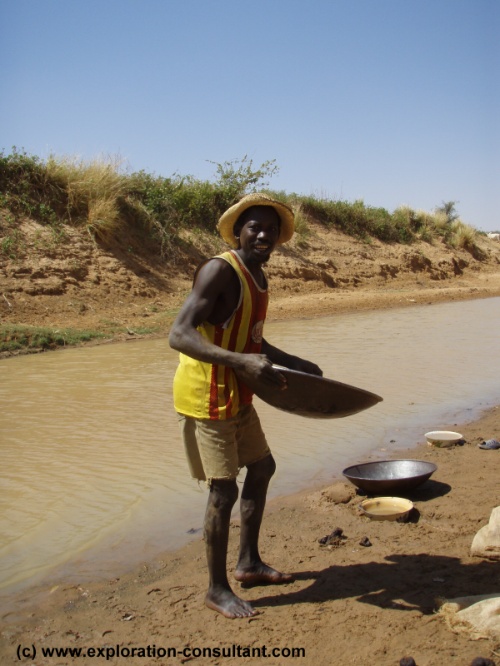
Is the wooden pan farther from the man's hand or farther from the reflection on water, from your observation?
the reflection on water

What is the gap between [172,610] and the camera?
278cm

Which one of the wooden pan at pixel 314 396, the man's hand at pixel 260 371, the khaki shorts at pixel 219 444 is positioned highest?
the man's hand at pixel 260 371

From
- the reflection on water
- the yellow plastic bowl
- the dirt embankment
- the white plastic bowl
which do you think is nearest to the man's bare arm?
the reflection on water

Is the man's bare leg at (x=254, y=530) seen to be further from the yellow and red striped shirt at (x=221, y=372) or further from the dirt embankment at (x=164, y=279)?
the dirt embankment at (x=164, y=279)

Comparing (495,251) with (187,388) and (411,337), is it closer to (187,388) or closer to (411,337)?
(411,337)

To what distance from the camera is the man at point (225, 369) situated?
8.64ft

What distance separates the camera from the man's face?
112 inches

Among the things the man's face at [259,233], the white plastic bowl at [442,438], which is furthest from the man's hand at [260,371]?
the white plastic bowl at [442,438]

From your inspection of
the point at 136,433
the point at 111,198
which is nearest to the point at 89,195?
the point at 111,198

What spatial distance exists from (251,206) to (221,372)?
72 centimetres

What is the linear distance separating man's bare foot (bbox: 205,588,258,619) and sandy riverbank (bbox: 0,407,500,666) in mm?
35

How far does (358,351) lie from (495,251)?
2010cm

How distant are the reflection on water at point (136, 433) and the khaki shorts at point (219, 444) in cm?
86

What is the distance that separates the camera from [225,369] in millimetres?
2736
